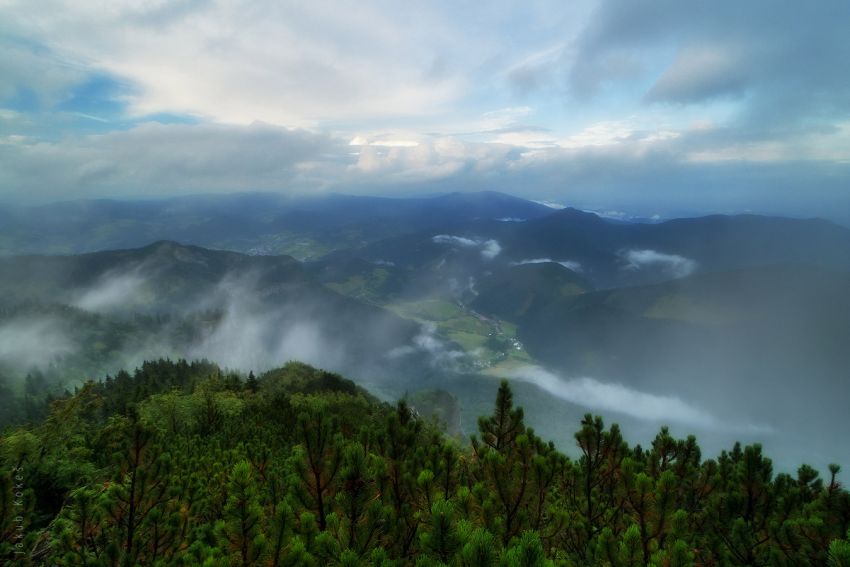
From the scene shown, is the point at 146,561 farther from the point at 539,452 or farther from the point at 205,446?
the point at 205,446

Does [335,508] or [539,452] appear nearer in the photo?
[335,508]

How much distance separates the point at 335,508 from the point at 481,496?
9.21 ft

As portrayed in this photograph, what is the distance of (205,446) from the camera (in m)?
21.6

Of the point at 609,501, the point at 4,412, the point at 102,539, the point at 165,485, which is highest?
the point at 165,485

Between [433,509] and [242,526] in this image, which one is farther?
[242,526]

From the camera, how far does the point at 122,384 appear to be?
104688mm

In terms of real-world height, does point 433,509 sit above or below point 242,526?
above

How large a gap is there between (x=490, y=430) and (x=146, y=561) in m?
8.44

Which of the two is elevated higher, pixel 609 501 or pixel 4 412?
pixel 609 501

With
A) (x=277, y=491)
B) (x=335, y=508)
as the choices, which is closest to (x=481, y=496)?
(x=335, y=508)

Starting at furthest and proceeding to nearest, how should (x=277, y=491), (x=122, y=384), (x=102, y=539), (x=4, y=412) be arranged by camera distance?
(x=4, y=412)
(x=122, y=384)
(x=277, y=491)
(x=102, y=539)

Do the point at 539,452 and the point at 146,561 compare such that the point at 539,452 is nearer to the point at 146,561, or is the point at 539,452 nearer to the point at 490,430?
the point at 490,430

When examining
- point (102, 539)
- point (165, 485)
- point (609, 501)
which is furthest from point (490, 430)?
point (102, 539)

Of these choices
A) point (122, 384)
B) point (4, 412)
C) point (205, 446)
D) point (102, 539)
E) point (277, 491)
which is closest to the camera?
point (102, 539)
